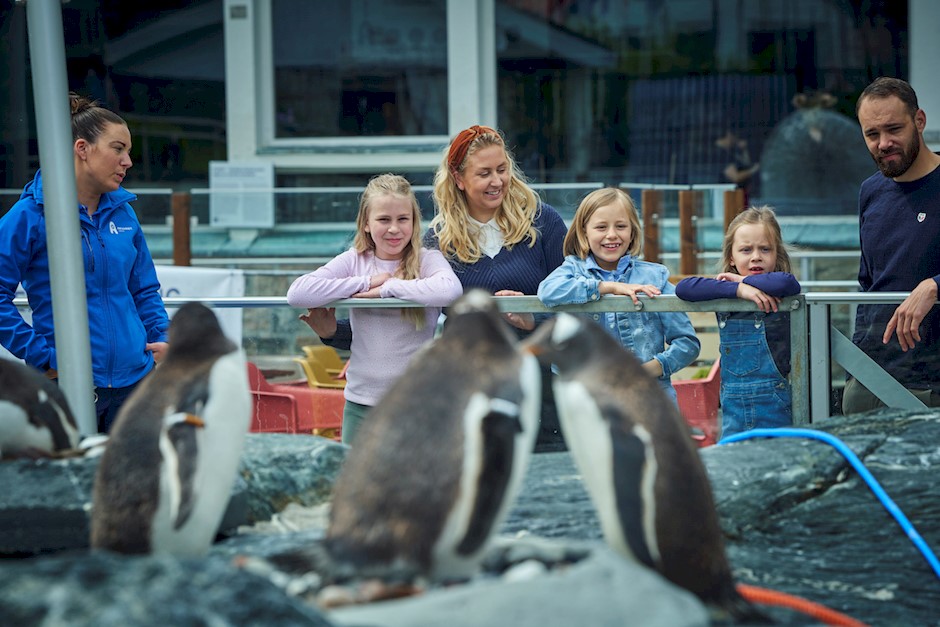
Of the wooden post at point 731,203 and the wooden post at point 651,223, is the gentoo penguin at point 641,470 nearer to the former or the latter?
the wooden post at point 651,223

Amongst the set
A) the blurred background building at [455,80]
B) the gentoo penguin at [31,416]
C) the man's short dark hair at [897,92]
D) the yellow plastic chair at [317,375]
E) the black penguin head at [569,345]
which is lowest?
the yellow plastic chair at [317,375]

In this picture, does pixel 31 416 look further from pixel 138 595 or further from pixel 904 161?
pixel 904 161

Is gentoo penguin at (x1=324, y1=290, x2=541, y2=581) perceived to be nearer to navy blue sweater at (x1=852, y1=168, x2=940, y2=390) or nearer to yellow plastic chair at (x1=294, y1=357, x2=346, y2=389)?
navy blue sweater at (x1=852, y1=168, x2=940, y2=390)

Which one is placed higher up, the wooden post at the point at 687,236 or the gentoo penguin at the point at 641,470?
the wooden post at the point at 687,236

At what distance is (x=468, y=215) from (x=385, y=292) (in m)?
0.41

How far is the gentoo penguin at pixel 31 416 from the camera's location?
2430 millimetres

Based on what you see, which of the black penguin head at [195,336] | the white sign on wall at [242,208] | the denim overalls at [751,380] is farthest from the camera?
the white sign on wall at [242,208]

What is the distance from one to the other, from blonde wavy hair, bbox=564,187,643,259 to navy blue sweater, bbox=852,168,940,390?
2.31 feet

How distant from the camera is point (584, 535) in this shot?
2.57 metres

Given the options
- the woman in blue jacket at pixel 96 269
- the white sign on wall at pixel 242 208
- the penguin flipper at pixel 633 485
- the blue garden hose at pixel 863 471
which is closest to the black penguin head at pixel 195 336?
the penguin flipper at pixel 633 485

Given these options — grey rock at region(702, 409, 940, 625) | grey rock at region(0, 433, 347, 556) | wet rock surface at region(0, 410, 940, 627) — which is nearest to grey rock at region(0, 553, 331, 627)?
wet rock surface at region(0, 410, 940, 627)

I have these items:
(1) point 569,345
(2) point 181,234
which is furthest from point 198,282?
(1) point 569,345

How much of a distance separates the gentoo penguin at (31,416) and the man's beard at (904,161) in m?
2.56

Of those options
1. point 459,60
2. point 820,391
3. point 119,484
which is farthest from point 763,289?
point 459,60
